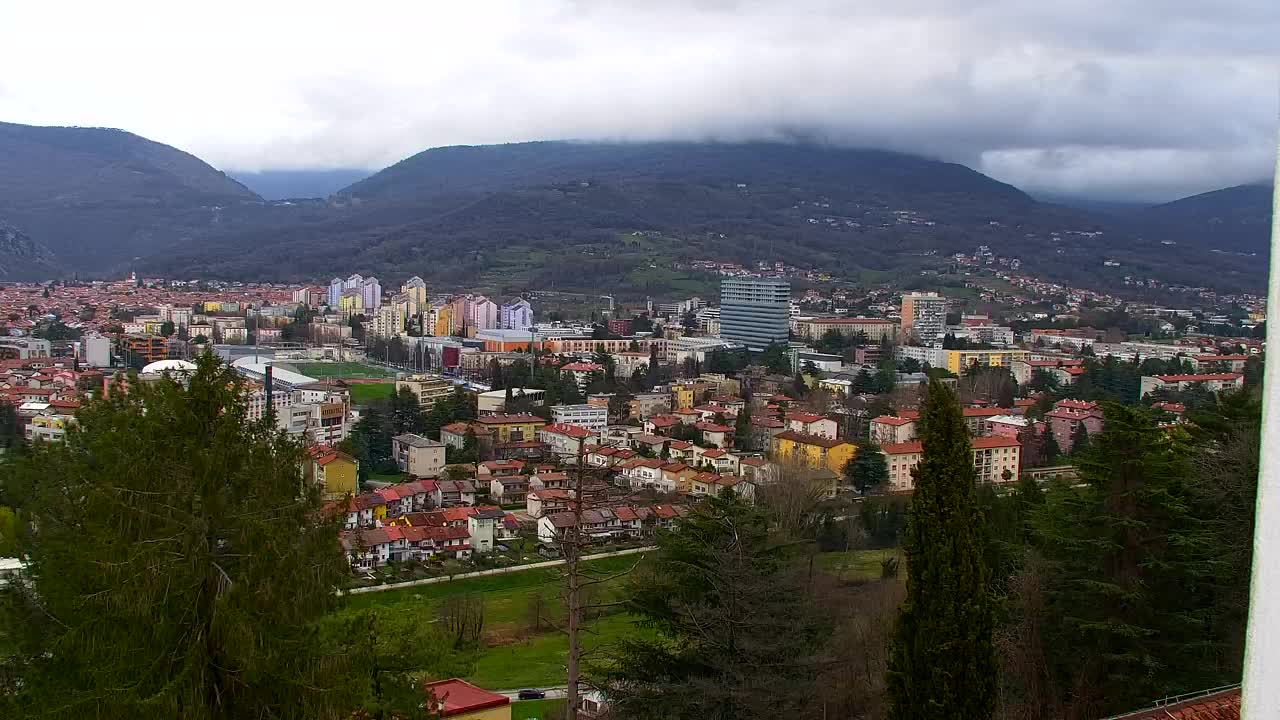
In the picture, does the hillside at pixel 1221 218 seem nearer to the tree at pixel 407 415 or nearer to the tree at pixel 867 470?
the tree at pixel 867 470

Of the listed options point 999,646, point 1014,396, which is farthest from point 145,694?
point 1014,396

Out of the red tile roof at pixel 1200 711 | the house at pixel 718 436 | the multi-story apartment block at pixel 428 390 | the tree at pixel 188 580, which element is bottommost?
the house at pixel 718 436

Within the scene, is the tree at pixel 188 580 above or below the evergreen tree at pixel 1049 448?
above

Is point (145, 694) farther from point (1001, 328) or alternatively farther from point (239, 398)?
point (1001, 328)

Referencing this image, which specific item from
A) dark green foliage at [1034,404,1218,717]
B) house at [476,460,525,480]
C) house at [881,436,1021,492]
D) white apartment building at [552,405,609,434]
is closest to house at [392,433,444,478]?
house at [476,460,525,480]

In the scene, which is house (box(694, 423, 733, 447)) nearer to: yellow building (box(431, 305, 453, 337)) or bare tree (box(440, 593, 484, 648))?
bare tree (box(440, 593, 484, 648))

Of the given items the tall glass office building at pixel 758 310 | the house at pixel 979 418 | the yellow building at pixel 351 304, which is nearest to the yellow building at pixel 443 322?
the yellow building at pixel 351 304

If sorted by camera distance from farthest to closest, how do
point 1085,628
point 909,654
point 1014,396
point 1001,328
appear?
point 1001,328
point 1014,396
point 1085,628
point 909,654
